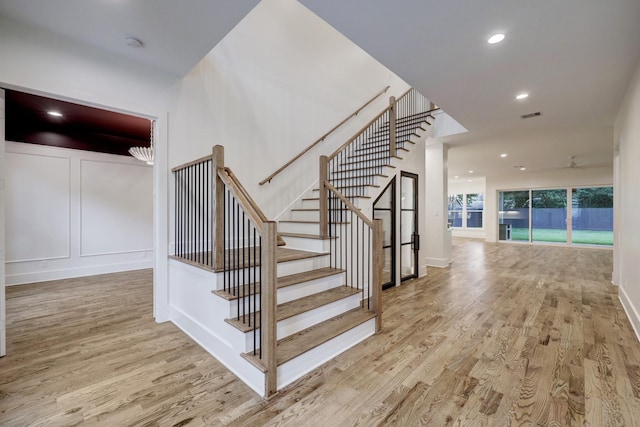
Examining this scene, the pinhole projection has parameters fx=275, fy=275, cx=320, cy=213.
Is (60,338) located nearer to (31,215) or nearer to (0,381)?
(0,381)

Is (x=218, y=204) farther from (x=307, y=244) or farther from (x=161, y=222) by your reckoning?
(x=307, y=244)

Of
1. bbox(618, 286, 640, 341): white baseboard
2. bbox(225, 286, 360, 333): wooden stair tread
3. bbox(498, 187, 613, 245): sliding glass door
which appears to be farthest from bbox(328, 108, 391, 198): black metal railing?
bbox(498, 187, 613, 245): sliding glass door

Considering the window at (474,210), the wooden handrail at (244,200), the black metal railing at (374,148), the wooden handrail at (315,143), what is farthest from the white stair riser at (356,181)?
the window at (474,210)

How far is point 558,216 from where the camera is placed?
33.2 feet

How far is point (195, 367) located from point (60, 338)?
5.31 feet

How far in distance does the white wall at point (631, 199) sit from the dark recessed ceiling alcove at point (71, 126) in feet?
21.2

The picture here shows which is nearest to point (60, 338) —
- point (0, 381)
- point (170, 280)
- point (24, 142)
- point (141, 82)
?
Answer: point (0, 381)

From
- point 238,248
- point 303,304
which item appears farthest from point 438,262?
→ point 238,248

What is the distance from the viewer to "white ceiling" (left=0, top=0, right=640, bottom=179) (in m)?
2.10

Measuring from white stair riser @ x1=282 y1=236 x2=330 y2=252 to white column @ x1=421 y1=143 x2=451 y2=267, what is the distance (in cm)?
359

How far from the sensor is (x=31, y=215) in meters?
4.77

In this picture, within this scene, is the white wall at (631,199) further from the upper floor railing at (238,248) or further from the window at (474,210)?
the window at (474,210)

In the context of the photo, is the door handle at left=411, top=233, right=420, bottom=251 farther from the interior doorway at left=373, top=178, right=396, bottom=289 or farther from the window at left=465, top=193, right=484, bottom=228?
the window at left=465, top=193, right=484, bottom=228

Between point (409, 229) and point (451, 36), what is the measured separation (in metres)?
3.37
